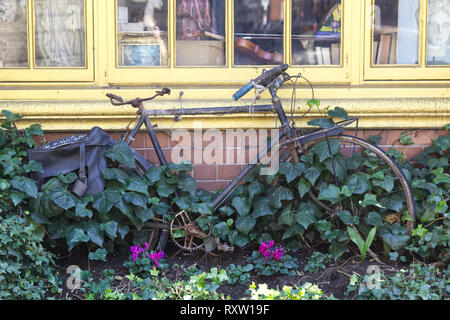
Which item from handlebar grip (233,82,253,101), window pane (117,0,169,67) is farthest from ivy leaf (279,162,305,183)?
window pane (117,0,169,67)

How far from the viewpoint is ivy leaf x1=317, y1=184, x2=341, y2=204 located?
13.6 ft

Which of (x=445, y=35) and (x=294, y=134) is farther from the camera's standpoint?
(x=445, y=35)

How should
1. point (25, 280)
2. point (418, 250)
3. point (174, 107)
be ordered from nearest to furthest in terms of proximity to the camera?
1. point (25, 280)
2. point (418, 250)
3. point (174, 107)

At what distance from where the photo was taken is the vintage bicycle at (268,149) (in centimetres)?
425

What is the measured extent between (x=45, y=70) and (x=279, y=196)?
1947 millimetres

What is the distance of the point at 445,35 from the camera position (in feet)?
15.9

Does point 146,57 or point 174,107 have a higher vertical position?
point 146,57

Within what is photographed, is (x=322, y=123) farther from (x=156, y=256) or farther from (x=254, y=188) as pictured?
(x=156, y=256)

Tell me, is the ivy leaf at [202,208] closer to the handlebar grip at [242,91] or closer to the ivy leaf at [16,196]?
the handlebar grip at [242,91]

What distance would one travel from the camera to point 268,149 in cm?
432

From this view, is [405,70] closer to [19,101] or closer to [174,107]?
[174,107]

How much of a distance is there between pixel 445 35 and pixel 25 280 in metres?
3.49
